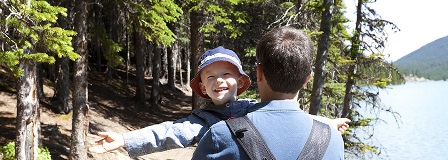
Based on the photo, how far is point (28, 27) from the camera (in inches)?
262

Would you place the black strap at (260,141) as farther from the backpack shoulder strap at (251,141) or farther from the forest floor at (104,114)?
the forest floor at (104,114)

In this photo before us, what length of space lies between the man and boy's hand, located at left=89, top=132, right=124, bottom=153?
466 millimetres

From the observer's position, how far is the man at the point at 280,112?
180cm

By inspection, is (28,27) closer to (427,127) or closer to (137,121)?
(137,121)

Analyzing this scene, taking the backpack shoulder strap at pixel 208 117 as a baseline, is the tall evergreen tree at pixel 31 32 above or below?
above

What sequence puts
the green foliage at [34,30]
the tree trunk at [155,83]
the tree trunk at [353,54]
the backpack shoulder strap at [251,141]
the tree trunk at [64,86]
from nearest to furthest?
the backpack shoulder strap at [251,141], the green foliage at [34,30], the tree trunk at [353,54], the tree trunk at [64,86], the tree trunk at [155,83]

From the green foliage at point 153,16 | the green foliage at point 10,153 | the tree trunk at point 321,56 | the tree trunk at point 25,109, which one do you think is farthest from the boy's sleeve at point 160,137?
the tree trunk at point 321,56

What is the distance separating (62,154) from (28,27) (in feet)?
21.1

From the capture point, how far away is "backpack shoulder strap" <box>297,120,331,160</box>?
181 cm

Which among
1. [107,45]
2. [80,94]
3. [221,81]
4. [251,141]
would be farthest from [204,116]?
[107,45]

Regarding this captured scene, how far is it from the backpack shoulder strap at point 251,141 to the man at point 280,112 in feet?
0.07

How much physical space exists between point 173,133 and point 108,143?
0.32m

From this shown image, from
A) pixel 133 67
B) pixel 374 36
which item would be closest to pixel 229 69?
pixel 374 36

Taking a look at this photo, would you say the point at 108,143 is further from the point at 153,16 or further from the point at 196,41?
the point at 196,41
